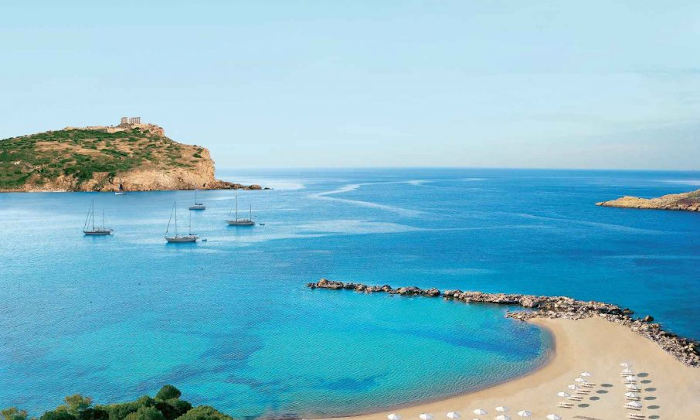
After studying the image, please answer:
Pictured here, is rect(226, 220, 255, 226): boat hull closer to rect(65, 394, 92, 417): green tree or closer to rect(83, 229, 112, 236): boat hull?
rect(83, 229, 112, 236): boat hull

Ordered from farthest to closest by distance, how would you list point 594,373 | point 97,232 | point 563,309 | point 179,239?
point 97,232, point 179,239, point 563,309, point 594,373

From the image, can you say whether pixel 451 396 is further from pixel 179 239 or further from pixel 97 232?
pixel 97 232

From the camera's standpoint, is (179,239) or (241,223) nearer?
(179,239)

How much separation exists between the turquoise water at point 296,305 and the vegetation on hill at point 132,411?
7.77 metres

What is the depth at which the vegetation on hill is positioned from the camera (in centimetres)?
2661

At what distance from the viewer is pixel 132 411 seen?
28.1 metres

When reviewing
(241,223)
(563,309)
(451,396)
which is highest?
(241,223)

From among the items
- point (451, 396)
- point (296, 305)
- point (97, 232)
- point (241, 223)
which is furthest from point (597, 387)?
point (97, 232)

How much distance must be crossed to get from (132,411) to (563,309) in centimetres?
4457

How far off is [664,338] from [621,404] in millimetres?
16381

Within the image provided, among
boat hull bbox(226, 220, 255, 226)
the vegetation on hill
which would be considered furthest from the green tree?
boat hull bbox(226, 220, 255, 226)

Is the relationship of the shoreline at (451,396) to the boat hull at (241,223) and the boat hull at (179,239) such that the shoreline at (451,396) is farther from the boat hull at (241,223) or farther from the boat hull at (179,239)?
the boat hull at (241,223)

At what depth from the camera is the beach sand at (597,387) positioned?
34594mm

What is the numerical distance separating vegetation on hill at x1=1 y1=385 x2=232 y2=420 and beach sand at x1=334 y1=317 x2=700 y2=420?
461 inches
